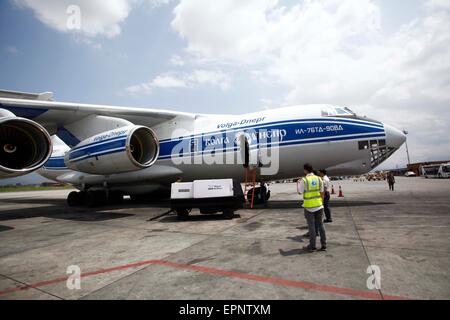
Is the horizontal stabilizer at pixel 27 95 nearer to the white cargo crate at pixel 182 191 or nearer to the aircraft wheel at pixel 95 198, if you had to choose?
the aircraft wheel at pixel 95 198

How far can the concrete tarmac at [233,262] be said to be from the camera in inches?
110

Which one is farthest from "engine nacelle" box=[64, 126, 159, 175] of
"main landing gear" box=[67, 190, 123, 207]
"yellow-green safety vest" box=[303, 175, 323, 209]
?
"yellow-green safety vest" box=[303, 175, 323, 209]

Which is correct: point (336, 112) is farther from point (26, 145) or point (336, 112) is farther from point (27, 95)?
point (27, 95)

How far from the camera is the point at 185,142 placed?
11477mm

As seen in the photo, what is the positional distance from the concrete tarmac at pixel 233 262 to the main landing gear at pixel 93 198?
6048 mm

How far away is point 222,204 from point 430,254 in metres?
4.90

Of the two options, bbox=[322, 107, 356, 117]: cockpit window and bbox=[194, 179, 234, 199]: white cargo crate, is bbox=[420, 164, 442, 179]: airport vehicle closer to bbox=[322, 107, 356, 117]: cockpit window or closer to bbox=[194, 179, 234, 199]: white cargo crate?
bbox=[322, 107, 356, 117]: cockpit window

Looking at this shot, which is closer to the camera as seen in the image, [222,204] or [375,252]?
[375,252]

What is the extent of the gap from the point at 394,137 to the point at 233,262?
7.96 meters

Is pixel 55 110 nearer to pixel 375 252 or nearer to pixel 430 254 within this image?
pixel 375 252

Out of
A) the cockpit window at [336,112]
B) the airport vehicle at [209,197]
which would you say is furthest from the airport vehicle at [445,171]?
the airport vehicle at [209,197]
